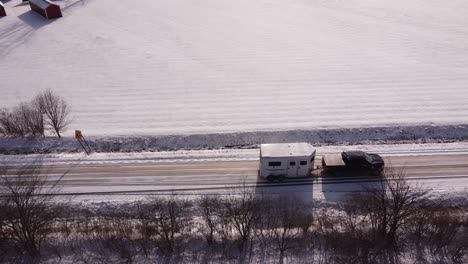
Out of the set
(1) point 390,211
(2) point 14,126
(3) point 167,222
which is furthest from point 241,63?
(1) point 390,211

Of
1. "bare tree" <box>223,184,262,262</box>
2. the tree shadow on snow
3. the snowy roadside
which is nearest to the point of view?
"bare tree" <box>223,184,262,262</box>

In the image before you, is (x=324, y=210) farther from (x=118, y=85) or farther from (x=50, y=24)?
(x=50, y=24)

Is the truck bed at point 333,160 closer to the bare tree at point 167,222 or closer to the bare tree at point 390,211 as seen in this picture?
Answer: the bare tree at point 390,211

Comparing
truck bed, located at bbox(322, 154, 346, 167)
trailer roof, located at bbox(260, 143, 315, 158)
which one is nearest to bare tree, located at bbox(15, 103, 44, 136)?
trailer roof, located at bbox(260, 143, 315, 158)

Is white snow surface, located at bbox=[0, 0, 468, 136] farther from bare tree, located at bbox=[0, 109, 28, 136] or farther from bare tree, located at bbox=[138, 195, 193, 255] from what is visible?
bare tree, located at bbox=[138, 195, 193, 255]

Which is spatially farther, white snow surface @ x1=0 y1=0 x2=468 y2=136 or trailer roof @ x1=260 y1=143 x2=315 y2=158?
white snow surface @ x1=0 y1=0 x2=468 y2=136

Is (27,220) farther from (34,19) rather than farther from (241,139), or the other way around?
(34,19)

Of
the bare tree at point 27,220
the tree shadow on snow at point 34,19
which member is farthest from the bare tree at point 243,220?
the tree shadow on snow at point 34,19
